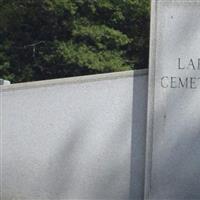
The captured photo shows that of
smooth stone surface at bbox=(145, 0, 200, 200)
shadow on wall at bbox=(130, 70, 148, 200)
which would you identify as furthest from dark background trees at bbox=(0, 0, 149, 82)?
smooth stone surface at bbox=(145, 0, 200, 200)

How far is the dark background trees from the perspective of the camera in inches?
544

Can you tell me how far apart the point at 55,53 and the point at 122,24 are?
1886 millimetres

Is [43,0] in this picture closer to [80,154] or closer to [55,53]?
[55,53]

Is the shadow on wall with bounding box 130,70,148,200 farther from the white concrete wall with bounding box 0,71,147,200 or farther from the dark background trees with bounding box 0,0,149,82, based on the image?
the dark background trees with bounding box 0,0,149,82

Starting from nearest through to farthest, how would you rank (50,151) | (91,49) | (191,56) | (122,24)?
1. (191,56)
2. (50,151)
3. (91,49)
4. (122,24)

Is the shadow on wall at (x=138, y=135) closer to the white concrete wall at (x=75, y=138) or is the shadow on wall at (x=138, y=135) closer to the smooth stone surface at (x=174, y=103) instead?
the white concrete wall at (x=75, y=138)

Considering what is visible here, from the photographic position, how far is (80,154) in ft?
26.5

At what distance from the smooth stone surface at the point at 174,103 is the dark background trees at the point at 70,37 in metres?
5.83

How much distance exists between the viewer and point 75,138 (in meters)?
8.04

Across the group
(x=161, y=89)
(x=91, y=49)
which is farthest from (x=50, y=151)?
(x=91, y=49)

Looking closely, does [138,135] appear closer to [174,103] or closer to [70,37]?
[174,103]

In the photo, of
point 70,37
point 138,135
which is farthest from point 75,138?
point 70,37

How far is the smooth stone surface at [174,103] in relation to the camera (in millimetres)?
7594

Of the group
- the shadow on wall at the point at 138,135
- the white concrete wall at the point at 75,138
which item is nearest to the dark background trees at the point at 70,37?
the white concrete wall at the point at 75,138
